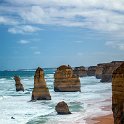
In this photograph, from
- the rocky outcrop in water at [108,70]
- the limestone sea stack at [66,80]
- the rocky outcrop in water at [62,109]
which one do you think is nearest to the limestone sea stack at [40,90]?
the limestone sea stack at [66,80]

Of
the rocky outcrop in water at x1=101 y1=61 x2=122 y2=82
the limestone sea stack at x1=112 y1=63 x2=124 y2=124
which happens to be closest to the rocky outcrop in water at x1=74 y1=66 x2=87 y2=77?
the rocky outcrop in water at x1=101 y1=61 x2=122 y2=82

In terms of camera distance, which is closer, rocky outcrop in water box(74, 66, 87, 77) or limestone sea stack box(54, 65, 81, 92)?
limestone sea stack box(54, 65, 81, 92)

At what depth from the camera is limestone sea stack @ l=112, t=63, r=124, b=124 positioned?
1350cm

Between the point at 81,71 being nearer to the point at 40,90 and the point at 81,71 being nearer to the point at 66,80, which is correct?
the point at 66,80

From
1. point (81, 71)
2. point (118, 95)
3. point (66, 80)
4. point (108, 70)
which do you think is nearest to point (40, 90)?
point (66, 80)

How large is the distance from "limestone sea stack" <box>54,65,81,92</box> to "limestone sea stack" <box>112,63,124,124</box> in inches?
2096

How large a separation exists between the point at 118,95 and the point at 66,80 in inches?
2107

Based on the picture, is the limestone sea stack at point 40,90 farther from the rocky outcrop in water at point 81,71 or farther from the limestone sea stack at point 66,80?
the rocky outcrop in water at point 81,71

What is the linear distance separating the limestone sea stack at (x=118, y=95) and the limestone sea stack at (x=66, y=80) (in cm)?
5324

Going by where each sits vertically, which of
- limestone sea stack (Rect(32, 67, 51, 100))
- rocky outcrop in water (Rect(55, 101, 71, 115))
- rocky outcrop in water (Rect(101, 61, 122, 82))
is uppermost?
rocky outcrop in water (Rect(101, 61, 122, 82))

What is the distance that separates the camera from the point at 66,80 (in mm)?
67062

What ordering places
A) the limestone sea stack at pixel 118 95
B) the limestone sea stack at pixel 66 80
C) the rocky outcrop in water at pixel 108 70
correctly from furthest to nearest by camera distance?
the rocky outcrop in water at pixel 108 70 → the limestone sea stack at pixel 66 80 → the limestone sea stack at pixel 118 95

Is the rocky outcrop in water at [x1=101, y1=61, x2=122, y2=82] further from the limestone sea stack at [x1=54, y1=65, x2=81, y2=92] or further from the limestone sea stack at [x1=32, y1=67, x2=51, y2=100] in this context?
the limestone sea stack at [x1=32, y1=67, x2=51, y2=100]

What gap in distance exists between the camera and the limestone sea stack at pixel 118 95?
13500 millimetres
